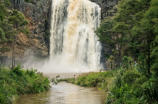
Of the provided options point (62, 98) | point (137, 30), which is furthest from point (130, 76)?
point (62, 98)

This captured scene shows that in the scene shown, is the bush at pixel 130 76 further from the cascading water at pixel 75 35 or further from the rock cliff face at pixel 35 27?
the rock cliff face at pixel 35 27

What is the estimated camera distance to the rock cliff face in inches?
1902

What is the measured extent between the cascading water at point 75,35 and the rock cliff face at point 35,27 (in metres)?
2.03

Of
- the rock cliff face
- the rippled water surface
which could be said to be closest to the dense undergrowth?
the rippled water surface

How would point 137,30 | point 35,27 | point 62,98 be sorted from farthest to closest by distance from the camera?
point 35,27, point 62,98, point 137,30

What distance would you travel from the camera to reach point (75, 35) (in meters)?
53.1

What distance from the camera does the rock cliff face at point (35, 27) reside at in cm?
4831

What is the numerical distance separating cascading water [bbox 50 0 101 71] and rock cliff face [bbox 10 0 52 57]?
2.03m

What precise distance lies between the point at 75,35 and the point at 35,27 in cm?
905

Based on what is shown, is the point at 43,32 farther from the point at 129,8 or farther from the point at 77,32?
the point at 129,8

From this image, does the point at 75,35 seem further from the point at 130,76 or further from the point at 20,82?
the point at 130,76

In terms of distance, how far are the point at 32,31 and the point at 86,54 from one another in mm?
12467

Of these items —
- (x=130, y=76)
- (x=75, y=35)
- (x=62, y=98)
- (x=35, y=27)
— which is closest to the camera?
(x=130, y=76)

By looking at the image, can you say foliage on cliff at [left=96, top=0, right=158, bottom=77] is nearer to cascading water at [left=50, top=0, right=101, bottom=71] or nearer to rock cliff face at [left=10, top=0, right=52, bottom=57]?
cascading water at [left=50, top=0, right=101, bottom=71]
